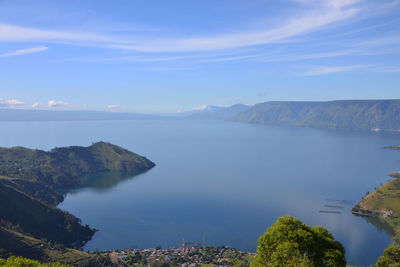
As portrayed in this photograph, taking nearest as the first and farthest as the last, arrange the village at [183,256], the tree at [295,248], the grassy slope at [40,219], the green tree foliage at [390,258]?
the green tree foliage at [390,258] → the tree at [295,248] → the village at [183,256] → the grassy slope at [40,219]

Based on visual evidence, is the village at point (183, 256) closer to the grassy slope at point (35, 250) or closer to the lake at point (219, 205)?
the lake at point (219, 205)

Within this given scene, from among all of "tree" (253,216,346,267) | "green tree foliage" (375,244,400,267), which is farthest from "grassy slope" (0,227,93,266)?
"green tree foliage" (375,244,400,267)

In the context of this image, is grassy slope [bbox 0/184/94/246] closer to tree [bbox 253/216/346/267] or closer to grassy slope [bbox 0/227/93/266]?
grassy slope [bbox 0/227/93/266]

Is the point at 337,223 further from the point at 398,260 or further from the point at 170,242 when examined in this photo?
the point at 398,260

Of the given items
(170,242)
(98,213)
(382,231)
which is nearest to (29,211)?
(98,213)

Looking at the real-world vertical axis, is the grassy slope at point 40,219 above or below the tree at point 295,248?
below

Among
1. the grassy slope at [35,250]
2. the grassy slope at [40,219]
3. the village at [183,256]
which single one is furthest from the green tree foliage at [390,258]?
the grassy slope at [40,219]

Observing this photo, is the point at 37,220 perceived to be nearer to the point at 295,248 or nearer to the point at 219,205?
the point at 219,205

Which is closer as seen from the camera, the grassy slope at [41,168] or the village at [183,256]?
the village at [183,256]
